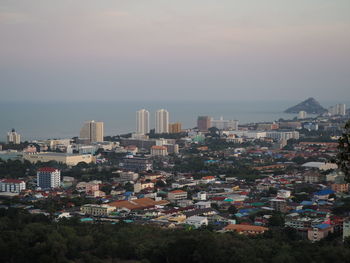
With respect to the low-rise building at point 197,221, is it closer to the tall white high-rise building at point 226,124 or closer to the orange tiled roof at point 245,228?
the orange tiled roof at point 245,228

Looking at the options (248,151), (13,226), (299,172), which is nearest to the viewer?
(13,226)

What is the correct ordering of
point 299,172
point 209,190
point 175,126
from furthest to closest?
point 175,126, point 299,172, point 209,190

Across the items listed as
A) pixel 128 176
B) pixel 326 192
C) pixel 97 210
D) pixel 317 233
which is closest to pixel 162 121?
pixel 128 176

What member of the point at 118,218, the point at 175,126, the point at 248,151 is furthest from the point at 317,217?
the point at 175,126

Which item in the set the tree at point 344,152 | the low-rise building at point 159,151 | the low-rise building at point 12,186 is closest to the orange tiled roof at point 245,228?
the tree at point 344,152

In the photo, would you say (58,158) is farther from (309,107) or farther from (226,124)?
(309,107)

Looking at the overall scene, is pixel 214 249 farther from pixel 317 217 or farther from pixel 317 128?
pixel 317 128
